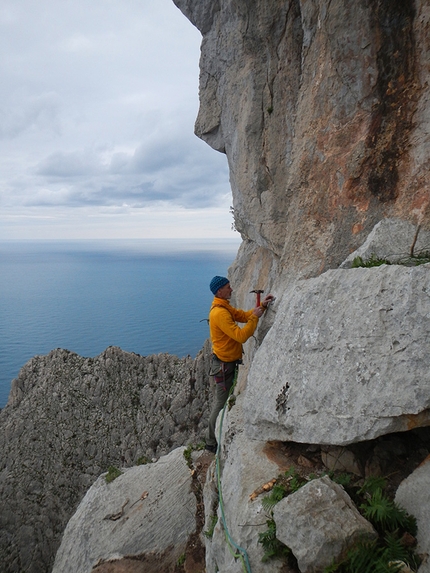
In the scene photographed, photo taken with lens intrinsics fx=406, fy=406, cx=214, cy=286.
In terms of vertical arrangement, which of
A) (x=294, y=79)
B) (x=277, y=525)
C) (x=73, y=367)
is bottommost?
(x=73, y=367)

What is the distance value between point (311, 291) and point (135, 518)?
11010 millimetres

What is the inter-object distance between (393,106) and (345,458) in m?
6.40

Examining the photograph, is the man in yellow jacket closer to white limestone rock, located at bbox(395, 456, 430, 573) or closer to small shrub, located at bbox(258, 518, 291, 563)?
small shrub, located at bbox(258, 518, 291, 563)

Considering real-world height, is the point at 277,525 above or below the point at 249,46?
below

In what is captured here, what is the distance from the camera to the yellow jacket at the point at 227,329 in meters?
8.51

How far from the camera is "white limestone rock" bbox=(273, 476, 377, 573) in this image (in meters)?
4.59

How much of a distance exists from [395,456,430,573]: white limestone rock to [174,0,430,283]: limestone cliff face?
4.03 metres

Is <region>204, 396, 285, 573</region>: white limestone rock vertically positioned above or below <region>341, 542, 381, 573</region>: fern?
below

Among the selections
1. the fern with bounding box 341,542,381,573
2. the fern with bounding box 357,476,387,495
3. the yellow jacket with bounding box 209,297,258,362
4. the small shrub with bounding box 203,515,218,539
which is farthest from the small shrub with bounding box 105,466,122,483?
the fern with bounding box 341,542,381,573

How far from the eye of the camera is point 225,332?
28.2 feet

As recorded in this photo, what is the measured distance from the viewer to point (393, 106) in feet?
25.4

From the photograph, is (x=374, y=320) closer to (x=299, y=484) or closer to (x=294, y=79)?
(x=299, y=484)

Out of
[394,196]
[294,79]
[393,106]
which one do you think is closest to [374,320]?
[394,196]

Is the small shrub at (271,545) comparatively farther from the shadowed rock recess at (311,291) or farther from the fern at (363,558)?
the fern at (363,558)
